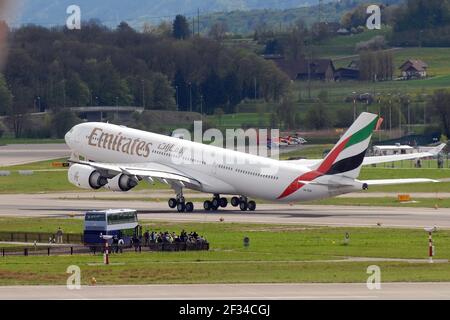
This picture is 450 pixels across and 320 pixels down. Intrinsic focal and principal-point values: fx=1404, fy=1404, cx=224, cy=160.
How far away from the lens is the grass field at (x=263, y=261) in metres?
57.8

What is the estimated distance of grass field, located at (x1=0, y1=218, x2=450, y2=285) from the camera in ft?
190

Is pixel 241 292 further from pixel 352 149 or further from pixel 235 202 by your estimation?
pixel 235 202

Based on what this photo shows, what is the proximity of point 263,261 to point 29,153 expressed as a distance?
4035 inches

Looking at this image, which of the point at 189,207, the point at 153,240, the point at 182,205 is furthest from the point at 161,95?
the point at 153,240

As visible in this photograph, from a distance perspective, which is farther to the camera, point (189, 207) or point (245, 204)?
point (245, 204)

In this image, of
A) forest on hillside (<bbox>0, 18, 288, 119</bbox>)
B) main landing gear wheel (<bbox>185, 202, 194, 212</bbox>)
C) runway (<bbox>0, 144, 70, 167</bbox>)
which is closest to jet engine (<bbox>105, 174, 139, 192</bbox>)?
main landing gear wheel (<bbox>185, 202, 194, 212</bbox>)

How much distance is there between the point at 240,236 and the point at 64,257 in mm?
14101

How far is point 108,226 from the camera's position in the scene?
246ft

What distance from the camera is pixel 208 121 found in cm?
17712

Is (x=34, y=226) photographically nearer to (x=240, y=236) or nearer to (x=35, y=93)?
(x=240, y=236)

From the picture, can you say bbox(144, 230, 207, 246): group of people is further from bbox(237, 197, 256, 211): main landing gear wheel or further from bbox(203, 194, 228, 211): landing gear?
bbox(203, 194, 228, 211): landing gear

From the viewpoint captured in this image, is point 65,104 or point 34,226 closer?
point 34,226

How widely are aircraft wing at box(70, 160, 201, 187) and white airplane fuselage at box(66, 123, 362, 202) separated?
347 millimetres
